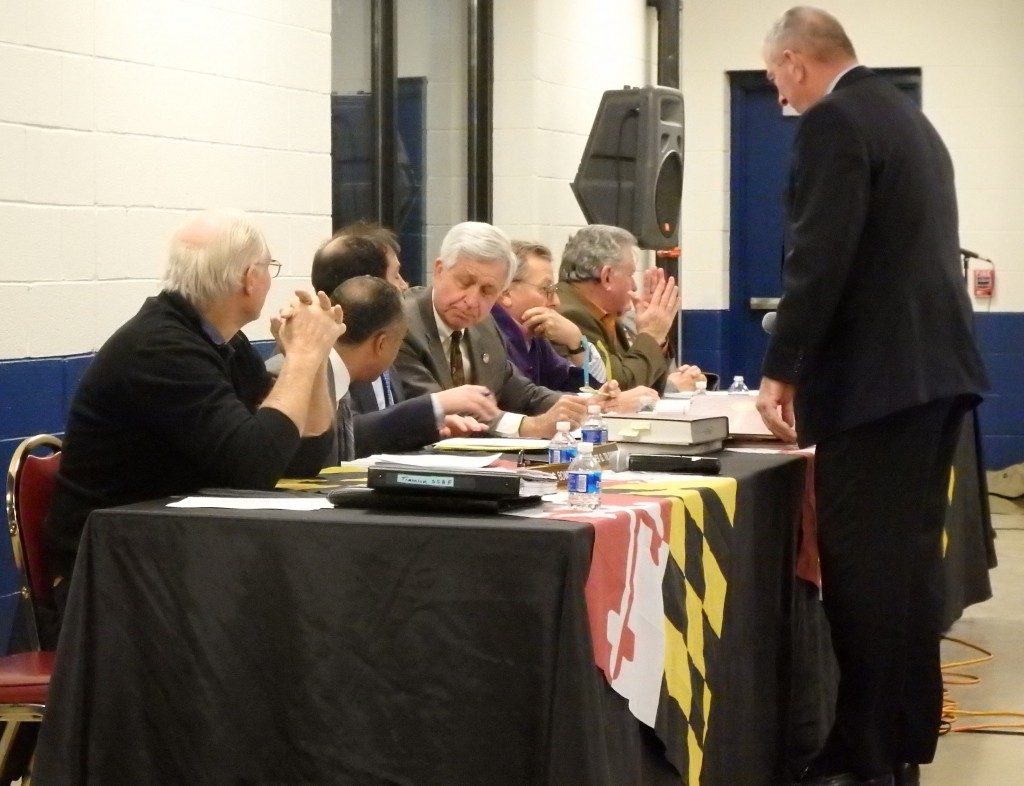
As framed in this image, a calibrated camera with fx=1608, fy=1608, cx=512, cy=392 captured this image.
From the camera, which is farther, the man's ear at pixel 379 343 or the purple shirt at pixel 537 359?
the purple shirt at pixel 537 359

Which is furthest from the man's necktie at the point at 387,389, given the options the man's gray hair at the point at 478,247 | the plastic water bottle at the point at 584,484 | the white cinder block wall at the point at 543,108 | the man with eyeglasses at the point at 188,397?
the white cinder block wall at the point at 543,108

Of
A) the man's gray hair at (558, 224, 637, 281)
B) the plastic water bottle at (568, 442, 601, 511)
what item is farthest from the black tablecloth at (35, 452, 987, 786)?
the man's gray hair at (558, 224, 637, 281)

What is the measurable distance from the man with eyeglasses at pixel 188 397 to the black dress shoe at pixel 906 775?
132 centimetres

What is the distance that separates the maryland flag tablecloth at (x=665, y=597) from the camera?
2.21m

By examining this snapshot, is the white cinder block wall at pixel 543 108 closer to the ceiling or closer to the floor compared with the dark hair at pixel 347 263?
closer to the ceiling

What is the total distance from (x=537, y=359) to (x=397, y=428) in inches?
53.8

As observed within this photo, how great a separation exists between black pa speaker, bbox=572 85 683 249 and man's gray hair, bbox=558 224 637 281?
56.2 inches

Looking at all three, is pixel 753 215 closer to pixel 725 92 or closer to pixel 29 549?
pixel 725 92

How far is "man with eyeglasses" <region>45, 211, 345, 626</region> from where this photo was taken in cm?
259

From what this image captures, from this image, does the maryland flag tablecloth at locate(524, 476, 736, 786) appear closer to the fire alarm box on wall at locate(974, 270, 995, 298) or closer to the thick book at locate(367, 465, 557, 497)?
the thick book at locate(367, 465, 557, 497)

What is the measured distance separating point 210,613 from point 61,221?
158cm

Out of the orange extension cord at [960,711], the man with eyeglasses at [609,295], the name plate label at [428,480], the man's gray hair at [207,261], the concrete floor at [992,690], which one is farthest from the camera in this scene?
the man with eyeglasses at [609,295]

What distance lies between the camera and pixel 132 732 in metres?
2.31

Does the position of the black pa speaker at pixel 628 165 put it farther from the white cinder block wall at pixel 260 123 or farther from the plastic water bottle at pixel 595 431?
the plastic water bottle at pixel 595 431
